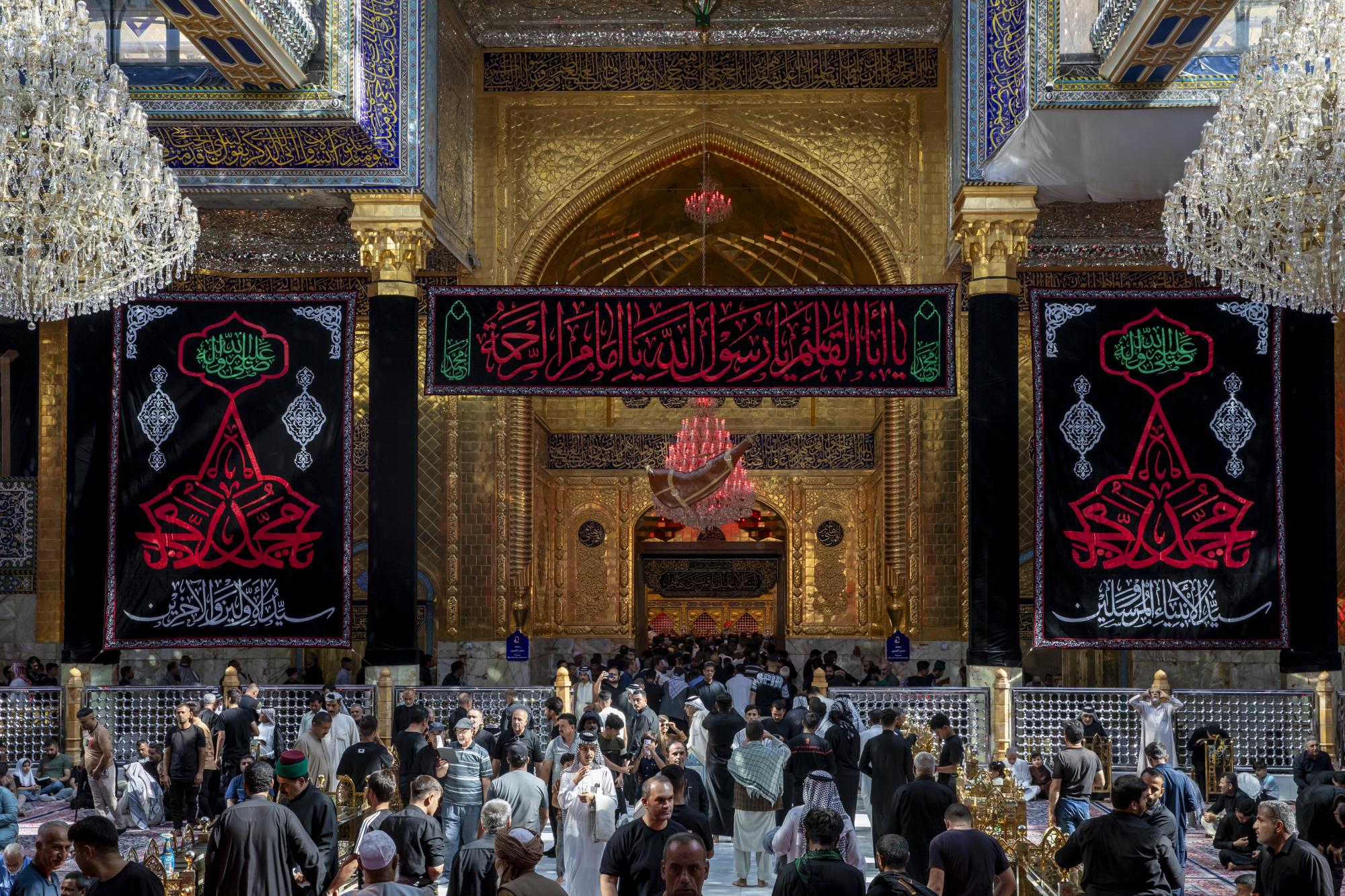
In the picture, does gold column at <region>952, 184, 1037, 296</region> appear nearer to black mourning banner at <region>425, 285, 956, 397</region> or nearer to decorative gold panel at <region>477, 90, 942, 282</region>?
black mourning banner at <region>425, 285, 956, 397</region>

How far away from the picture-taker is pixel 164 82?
34.3ft

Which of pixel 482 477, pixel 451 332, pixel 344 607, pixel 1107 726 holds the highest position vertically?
pixel 451 332

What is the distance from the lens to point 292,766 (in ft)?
17.8

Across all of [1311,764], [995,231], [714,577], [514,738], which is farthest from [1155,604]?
[714,577]

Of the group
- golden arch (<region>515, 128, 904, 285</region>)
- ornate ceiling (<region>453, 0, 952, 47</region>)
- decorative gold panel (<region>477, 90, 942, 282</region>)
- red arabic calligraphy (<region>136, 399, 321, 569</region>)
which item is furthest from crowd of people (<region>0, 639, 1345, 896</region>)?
ornate ceiling (<region>453, 0, 952, 47</region>)

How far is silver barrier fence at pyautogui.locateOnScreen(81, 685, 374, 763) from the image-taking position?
10695 mm

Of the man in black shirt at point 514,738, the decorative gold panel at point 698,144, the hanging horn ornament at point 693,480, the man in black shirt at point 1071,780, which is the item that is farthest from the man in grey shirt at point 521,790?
the hanging horn ornament at point 693,480

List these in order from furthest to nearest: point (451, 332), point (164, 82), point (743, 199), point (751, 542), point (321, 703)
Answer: point (751, 542) → point (743, 199) → point (451, 332) → point (164, 82) → point (321, 703)

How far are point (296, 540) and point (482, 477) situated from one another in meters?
3.35

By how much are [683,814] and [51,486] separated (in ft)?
37.7

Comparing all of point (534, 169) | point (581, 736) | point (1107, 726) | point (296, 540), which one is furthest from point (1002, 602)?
point (534, 169)

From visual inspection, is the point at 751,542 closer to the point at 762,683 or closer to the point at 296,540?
the point at 762,683

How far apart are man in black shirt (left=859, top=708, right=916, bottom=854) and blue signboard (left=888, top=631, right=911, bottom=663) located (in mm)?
5787

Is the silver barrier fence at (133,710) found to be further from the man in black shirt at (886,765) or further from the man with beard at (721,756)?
the man in black shirt at (886,765)
